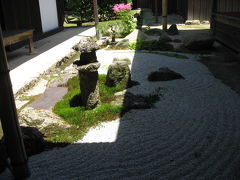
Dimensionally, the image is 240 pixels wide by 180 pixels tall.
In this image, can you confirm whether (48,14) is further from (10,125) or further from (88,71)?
(10,125)

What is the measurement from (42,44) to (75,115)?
7223mm

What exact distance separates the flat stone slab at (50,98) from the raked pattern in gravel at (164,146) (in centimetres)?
141

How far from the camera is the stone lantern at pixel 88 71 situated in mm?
4375

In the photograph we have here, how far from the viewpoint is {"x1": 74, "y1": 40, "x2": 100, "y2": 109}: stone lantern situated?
4375mm

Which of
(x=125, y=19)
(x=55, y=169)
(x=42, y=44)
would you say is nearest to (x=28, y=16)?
(x=42, y=44)

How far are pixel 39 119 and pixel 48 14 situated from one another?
990cm

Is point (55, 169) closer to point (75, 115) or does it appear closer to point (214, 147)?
point (75, 115)

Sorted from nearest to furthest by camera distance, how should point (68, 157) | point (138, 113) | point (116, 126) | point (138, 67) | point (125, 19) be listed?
1. point (68, 157)
2. point (116, 126)
3. point (138, 113)
4. point (138, 67)
5. point (125, 19)

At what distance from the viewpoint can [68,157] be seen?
3.33 m

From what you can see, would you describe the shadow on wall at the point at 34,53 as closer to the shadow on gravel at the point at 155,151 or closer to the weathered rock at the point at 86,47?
the weathered rock at the point at 86,47

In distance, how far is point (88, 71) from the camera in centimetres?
443

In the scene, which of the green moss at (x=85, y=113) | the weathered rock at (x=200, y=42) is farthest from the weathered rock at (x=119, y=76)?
the weathered rock at (x=200, y=42)

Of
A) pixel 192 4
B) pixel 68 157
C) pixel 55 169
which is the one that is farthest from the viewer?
pixel 192 4

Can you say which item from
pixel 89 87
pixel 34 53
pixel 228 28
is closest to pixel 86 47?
pixel 89 87
